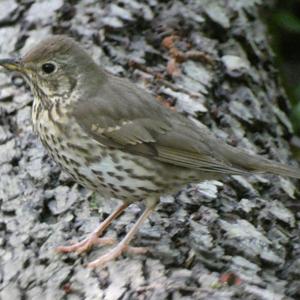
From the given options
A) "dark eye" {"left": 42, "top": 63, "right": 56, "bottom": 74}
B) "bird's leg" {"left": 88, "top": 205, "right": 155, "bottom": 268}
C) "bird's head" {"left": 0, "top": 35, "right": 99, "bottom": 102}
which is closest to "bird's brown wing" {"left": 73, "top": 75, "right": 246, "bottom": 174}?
"bird's head" {"left": 0, "top": 35, "right": 99, "bottom": 102}

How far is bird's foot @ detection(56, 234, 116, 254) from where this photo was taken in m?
4.55

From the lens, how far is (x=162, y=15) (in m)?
6.23

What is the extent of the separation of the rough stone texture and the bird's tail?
0.67 ft

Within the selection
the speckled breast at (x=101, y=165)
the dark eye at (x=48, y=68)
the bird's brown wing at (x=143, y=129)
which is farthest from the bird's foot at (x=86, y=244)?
the dark eye at (x=48, y=68)

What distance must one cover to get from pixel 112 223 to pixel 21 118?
0.93 m

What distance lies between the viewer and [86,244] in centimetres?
464

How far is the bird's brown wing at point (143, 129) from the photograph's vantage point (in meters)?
4.82

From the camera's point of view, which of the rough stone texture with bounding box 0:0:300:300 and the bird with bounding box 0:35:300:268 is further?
the bird with bounding box 0:35:300:268

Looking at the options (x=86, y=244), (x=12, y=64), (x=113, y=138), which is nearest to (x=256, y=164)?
(x=113, y=138)

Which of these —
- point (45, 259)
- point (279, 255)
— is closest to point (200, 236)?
point (279, 255)

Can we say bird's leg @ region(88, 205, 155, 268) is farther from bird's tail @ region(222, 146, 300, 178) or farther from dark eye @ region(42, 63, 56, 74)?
dark eye @ region(42, 63, 56, 74)

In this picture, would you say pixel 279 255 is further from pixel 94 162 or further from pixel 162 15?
pixel 162 15

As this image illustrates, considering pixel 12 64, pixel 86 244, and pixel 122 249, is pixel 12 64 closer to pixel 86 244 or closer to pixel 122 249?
pixel 86 244

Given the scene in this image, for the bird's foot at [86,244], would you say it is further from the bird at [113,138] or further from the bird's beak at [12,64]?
the bird's beak at [12,64]
